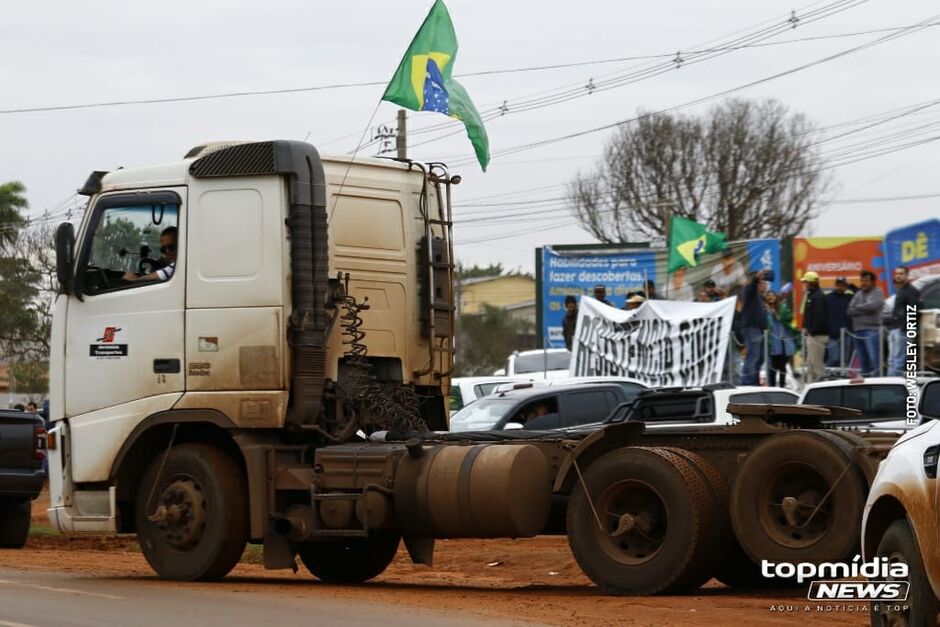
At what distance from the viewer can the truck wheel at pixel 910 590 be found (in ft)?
27.6

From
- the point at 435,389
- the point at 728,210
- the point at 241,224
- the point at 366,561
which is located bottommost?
the point at 366,561

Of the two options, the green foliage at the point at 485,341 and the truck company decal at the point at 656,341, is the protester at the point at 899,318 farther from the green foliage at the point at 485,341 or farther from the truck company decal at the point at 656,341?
the green foliage at the point at 485,341

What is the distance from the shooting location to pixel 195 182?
46.8 ft

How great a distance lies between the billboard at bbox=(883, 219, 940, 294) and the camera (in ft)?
93.5

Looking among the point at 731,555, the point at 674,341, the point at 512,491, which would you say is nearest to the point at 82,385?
the point at 512,491

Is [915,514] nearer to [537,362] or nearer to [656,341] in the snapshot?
[656,341]

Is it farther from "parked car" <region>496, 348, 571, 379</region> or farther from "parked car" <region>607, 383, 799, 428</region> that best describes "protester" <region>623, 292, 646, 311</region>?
"parked car" <region>496, 348, 571, 379</region>

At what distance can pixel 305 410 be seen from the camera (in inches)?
Result: 551

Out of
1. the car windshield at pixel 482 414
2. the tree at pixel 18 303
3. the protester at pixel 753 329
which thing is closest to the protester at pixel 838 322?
the protester at pixel 753 329

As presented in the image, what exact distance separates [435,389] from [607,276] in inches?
1187

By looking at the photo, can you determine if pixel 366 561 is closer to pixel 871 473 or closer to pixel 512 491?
pixel 512 491

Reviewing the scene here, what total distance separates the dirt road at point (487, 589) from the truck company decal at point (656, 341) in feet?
19.9

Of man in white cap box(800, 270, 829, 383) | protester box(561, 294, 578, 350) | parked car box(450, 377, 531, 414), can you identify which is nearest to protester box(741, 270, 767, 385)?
man in white cap box(800, 270, 829, 383)

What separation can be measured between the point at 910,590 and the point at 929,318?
8.98 metres
